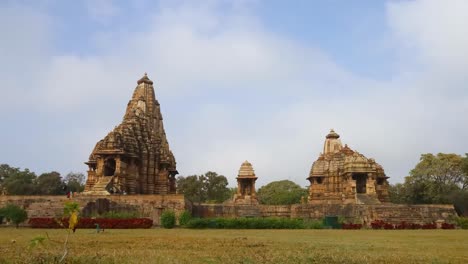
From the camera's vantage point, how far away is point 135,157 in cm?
3609

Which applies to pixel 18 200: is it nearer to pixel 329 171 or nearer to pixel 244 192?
pixel 244 192

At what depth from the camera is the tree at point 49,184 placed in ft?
188

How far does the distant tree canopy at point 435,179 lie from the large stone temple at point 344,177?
27.2 ft

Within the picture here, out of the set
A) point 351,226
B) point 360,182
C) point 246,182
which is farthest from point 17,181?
point 351,226

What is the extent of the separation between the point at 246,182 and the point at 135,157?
10818 millimetres

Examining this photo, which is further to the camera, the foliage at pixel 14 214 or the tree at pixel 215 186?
the tree at pixel 215 186

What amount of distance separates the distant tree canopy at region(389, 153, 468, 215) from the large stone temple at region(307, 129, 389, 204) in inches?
326

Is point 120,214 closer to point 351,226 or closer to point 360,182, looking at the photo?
point 351,226

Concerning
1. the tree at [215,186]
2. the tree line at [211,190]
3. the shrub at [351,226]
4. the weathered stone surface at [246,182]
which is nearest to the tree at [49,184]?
the tree line at [211,190]

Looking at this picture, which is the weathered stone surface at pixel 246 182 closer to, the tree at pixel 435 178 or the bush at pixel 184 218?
the bush at pixel 184 218

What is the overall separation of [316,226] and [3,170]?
53.8m

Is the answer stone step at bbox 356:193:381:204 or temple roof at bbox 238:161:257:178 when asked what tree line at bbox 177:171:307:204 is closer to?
temple roof at bbox 238:161:257:178

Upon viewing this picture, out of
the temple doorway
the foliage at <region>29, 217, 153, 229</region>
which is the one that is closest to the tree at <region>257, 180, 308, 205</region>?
the temple doorway

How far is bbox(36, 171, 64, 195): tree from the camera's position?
188 feet
